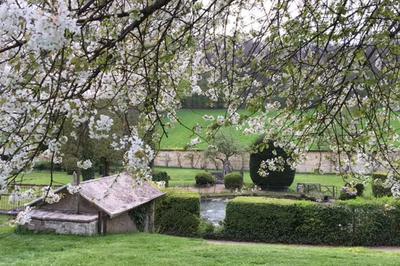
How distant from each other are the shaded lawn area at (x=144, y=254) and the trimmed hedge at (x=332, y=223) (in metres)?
3.67

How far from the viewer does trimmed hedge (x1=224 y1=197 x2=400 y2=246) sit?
1384 centimetres

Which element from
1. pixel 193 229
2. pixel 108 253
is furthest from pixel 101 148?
pixel 108 253

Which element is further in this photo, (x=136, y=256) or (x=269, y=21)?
(x=136, y=256)

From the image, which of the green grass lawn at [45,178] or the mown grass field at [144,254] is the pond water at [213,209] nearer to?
the mown grass field at [144,254]

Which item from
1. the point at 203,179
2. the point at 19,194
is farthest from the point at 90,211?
the point at 203,179

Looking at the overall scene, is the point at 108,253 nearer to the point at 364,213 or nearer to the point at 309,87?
the point at 309,87

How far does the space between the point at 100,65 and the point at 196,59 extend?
2.23m

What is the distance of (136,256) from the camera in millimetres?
9141

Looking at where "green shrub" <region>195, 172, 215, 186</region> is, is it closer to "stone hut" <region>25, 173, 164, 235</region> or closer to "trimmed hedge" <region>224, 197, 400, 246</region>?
"trimmed hedge" <region>224, 197, 400, 246</region>

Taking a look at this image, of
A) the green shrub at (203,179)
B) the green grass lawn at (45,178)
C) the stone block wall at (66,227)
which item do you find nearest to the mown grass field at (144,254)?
the stone block wall at (66,227)

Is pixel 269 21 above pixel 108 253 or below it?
above

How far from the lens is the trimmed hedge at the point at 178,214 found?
15.1 m

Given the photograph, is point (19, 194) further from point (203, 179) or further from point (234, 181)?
point (203, 179)

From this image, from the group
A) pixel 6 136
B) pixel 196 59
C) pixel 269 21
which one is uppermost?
pixel 269 21
